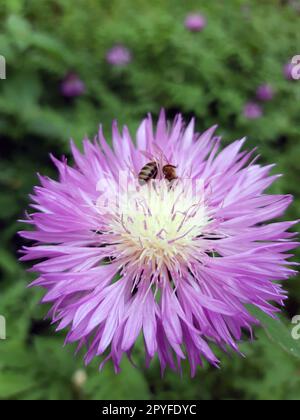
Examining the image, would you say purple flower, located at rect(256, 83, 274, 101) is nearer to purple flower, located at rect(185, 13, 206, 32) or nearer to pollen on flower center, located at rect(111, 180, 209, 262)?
purple flower, located at rect(185, 13, 206, 32)

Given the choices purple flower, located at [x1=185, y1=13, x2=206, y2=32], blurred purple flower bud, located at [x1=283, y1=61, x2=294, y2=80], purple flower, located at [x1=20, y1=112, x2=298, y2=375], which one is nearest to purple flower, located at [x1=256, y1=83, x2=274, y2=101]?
blurred purple flower bud, located at [x1=283, y1=61, x2=294, y2=80]

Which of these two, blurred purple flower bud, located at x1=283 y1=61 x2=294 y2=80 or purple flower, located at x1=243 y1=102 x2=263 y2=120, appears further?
blurred purple flower bud, located at x1=283 y1=61 x2=294 y2=80

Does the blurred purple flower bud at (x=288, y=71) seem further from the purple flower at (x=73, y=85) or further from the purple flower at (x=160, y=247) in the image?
the purple flower at (x=160, y=247)

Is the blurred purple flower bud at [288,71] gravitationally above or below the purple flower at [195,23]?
below

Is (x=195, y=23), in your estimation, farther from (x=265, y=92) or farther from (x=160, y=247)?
(x=160, y=247)

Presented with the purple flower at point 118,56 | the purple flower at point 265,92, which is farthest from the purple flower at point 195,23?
the purple flower at point 265,92

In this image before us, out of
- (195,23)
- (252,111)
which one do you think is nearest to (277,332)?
(252,111)
